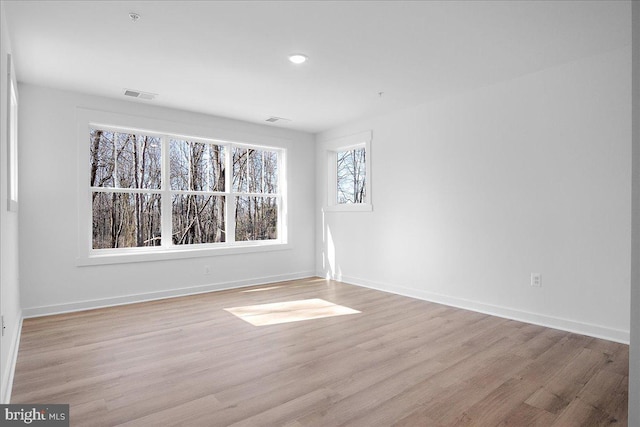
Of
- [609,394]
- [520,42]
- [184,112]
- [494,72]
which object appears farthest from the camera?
[184,112]

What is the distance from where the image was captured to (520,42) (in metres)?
3.02

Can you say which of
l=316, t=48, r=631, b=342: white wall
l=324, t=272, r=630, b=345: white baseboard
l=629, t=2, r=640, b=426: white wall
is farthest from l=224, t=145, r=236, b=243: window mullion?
l=629, t=2, r=640, b=426: white wall

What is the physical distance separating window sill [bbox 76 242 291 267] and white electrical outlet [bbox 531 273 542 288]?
11.7 feet

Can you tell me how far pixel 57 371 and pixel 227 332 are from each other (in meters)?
1.29

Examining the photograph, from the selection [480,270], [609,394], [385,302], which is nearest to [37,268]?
[385,302]

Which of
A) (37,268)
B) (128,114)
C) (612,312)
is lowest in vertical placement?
(612,312)

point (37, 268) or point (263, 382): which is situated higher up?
point (37, 268)

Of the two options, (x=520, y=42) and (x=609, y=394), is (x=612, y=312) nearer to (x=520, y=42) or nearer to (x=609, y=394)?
(x=609, y=394)

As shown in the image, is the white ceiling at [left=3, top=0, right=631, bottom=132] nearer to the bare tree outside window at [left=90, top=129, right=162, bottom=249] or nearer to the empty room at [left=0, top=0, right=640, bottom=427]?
the empty room at [left=0, top=0, right=640, bottom=427]

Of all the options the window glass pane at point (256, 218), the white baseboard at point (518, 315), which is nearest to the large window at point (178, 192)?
the window glass pane at point (256, 218)

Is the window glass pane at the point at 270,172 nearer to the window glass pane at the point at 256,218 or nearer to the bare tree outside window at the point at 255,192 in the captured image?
the bare tree outside window at the point at 255,192

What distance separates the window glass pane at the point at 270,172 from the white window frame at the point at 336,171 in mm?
868

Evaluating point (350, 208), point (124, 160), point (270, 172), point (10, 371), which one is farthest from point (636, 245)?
point (270, 172)

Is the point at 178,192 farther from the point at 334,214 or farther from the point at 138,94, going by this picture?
the point at 334,214
